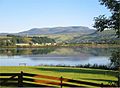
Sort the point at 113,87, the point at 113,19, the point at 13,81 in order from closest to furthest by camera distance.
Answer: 1. the point at 113,87
2. the point at 13,81
3. the point at 113,19

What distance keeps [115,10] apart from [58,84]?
63.7 feet

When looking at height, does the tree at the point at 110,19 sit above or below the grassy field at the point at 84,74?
above

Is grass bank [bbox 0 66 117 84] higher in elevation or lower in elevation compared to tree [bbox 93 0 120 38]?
lower

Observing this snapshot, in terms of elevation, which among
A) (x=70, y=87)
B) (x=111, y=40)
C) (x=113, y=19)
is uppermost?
(x=113, y=19)

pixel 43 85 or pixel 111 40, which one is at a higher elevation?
pixel 111 40

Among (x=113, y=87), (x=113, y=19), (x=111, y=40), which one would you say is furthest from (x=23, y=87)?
(x=113, y=19)

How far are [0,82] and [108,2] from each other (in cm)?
2234

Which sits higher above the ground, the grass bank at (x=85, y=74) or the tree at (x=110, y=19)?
the tree at (x=110, y=19)

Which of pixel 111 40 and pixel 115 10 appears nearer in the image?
pixel 111 40

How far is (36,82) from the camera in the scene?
1100 inches

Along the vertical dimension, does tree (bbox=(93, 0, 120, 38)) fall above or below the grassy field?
above

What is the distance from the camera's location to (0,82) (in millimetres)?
27906

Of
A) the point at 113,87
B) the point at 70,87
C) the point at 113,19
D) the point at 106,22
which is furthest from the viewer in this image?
the point at 106,22

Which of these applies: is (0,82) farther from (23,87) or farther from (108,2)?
(108,2)
